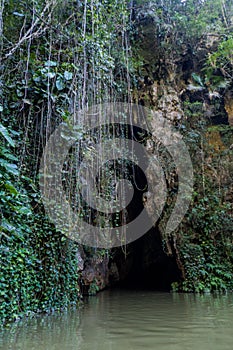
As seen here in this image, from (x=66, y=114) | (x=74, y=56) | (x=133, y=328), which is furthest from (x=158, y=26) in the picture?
(x=133, y=328)

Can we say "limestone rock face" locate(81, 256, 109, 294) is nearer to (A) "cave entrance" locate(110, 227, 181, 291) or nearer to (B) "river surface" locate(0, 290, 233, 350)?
(A) "cave entrance" locate(110, 227, 181, 291)

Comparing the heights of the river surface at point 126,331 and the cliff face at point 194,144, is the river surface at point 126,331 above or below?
below

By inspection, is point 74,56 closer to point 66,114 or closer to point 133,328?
point 66,114

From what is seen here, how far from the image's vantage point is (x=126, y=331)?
2652 mm

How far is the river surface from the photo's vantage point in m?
2.17

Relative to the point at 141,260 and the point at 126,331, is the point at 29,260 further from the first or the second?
the point at 141,260

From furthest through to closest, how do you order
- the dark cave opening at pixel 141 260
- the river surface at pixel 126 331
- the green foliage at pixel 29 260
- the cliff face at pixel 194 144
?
the dark cave opening at pixel 141 260 < the cliff face at pixel 194 144 < the green foliage at pixel 29 260 < the river surface at pixel 126 331

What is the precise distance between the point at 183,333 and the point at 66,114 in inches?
125

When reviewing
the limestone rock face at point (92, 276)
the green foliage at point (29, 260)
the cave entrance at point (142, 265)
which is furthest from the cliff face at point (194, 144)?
the green foliage at point (29, 260)

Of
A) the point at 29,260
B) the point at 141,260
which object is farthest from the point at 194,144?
the point at 29,260

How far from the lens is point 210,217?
23.2ft

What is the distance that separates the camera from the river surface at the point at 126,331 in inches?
85.3

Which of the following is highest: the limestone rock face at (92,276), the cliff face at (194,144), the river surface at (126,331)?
the cliff face at (194,144)

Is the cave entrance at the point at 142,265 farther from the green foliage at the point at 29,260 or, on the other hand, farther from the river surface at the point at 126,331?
the river surface at the point at 126,331
